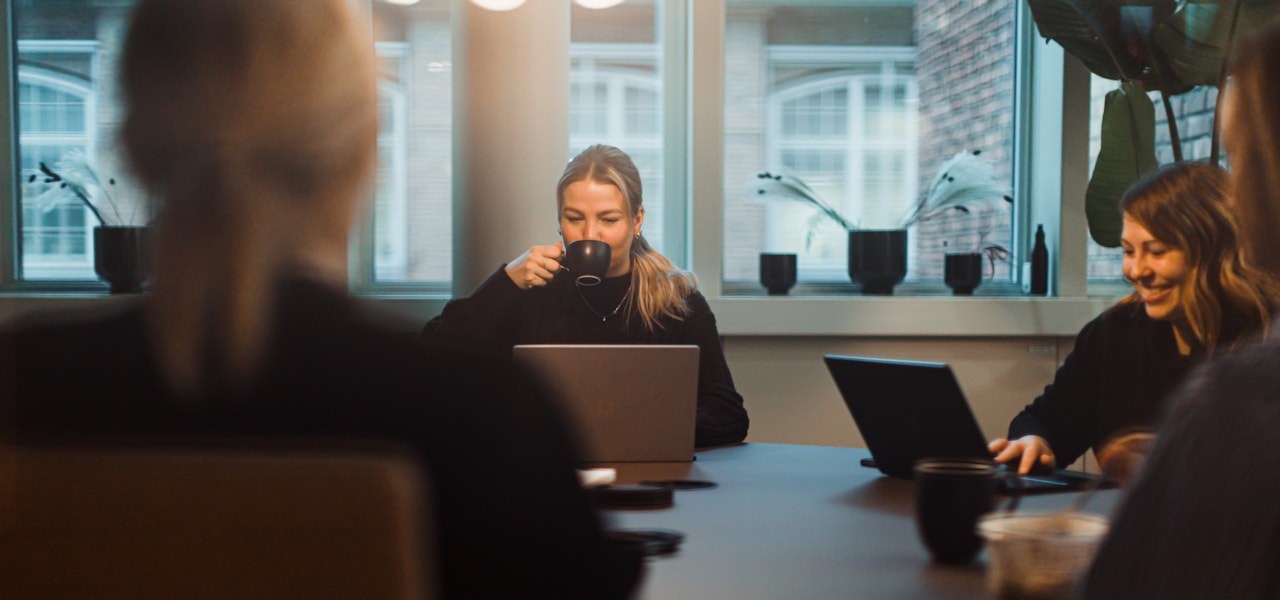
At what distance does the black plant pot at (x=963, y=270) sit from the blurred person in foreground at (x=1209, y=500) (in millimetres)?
3245

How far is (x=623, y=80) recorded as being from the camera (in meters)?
4.06

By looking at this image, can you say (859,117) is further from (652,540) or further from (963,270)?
(652,540)

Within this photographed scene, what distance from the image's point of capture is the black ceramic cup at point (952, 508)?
1219 mm

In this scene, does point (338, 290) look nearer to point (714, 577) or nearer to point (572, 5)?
point (714, 577)

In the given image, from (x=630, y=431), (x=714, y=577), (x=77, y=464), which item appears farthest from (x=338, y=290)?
(x=630, y=431)

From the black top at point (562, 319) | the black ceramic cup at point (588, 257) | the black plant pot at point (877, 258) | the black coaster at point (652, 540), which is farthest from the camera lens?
the black plant pot at point (877, 258)

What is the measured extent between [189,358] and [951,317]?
11.0 feet

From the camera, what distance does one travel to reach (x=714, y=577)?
1.21 m

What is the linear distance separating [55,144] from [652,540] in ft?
12.2

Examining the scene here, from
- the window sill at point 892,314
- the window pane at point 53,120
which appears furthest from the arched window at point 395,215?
the window pane at point 53,120

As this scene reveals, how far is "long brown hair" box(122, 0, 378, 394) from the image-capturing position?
757 millimetres

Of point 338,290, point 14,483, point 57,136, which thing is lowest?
point 14,483

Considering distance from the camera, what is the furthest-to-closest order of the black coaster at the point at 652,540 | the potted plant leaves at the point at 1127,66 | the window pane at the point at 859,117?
the window pane at the point at 859,117, the potted plant leaves at the point at 1127,66, the black coaster at the point at 652,540

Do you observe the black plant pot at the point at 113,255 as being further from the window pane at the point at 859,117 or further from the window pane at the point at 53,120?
the window pane at the point at 859,117
